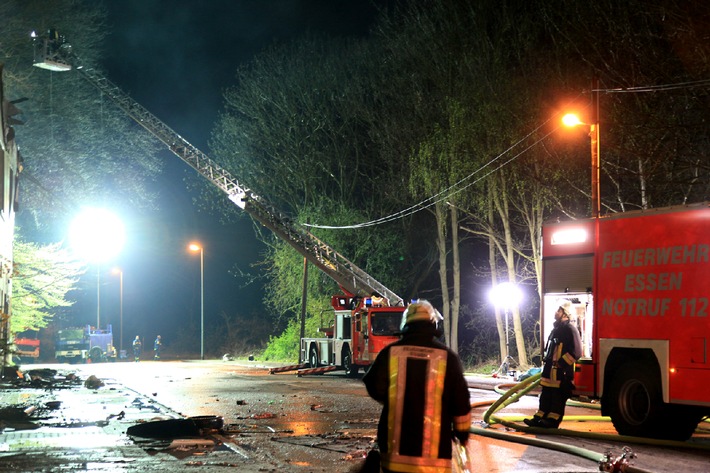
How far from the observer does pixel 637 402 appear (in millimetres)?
11422

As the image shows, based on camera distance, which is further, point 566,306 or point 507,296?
point 507,296

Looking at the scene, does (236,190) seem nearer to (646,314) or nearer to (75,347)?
(75,347)

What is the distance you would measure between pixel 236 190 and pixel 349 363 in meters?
12.0

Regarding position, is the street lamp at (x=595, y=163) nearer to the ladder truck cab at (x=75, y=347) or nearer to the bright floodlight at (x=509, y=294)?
the bright floodlight at (x=509, y=294)

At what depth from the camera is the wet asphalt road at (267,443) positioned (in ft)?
30.3

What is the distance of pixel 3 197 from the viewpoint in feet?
84.0

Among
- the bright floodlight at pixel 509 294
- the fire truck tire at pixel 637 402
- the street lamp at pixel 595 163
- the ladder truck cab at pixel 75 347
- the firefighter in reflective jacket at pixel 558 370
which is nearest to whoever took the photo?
the fire truck tire at pixel 637 402

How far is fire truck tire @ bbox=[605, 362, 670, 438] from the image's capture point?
11.0 metres

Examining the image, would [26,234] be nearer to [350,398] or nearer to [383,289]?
[383,289]

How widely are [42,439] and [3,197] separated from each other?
15.7m

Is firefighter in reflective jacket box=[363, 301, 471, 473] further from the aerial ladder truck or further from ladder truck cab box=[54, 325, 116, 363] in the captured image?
ladder truck cab box=[54, 325, 116, 363]

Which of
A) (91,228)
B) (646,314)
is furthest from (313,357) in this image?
(646,314)

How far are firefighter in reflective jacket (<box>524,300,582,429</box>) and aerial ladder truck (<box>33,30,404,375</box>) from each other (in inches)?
338

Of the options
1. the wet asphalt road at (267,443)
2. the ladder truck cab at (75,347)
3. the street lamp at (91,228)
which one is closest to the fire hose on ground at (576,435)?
the wet asphalt road at (267,443)
